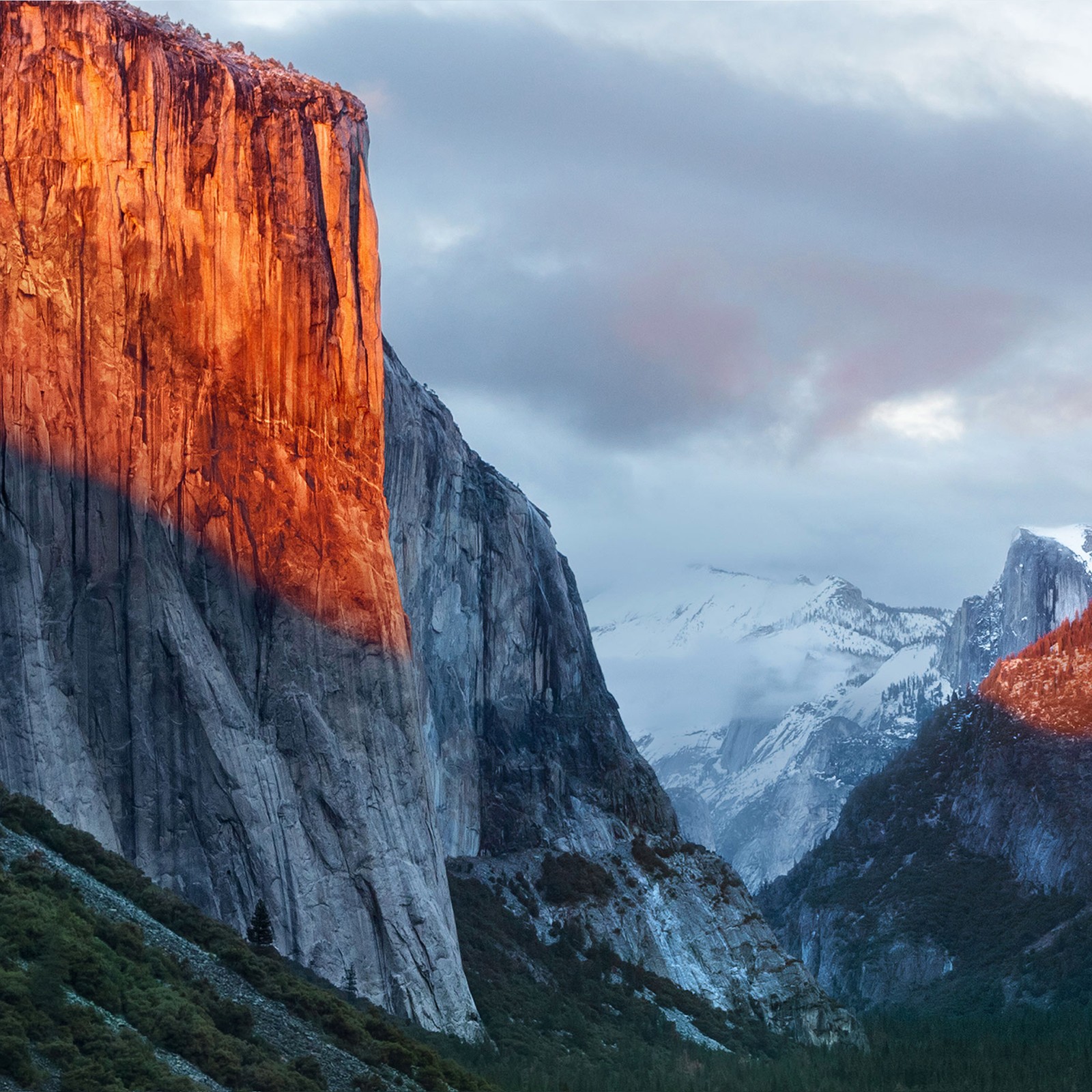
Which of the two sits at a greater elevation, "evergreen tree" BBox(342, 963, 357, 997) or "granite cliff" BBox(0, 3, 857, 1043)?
"granite cliff" BBox(0, 3, 857, 1043)

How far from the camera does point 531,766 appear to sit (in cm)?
15962

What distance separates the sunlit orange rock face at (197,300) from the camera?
95.5m

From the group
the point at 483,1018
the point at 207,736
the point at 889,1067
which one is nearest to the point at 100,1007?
the point at 207,736

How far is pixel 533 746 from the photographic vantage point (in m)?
163

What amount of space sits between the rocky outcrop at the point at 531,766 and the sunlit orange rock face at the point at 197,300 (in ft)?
118

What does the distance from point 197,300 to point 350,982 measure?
3575 centimetres

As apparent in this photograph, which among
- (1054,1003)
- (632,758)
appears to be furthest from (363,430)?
(1054,1003)

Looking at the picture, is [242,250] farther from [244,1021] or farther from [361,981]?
[244,1021]

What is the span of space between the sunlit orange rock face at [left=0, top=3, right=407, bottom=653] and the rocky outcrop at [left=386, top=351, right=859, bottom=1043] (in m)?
36.0

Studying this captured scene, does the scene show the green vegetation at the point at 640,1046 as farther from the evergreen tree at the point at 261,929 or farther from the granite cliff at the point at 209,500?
the evergreen tree at the point at 261,929

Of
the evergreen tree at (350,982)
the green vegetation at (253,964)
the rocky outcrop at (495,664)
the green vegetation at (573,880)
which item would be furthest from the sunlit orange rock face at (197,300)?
the green vegetation at (573,880)

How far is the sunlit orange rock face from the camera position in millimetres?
95500

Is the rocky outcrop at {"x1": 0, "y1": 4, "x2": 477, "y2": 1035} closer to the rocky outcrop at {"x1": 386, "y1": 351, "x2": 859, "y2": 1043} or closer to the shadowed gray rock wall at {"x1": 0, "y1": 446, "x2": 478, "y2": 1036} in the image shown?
the shadowed gray rock wall at {"x1": 0, "y1": 446, "x2": 478, "y2": 1036}

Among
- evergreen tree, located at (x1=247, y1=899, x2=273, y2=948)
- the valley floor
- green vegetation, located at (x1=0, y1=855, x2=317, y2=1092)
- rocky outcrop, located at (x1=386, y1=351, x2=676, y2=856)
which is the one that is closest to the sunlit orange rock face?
evergreen tree, located at (x1=247, y1=899, x2=273, y2=948)
